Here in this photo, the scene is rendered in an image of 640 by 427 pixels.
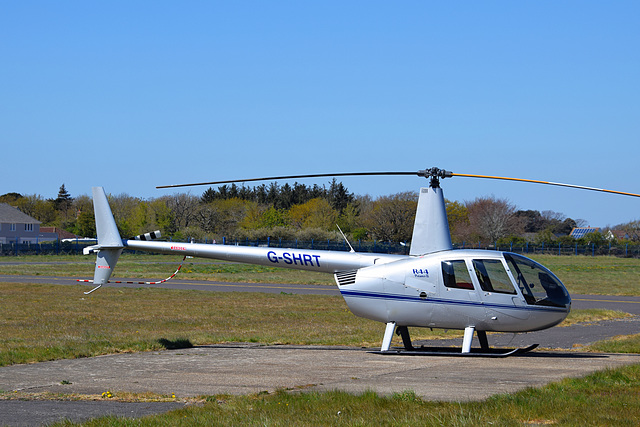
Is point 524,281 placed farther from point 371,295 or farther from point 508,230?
point 508,230

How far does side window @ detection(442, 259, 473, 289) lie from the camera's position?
14.1 meters

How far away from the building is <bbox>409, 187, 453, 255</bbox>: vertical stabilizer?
109 m

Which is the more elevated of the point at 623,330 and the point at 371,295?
the point at 371,295

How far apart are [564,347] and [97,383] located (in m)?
10.6

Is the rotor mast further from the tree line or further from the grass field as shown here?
the tree line

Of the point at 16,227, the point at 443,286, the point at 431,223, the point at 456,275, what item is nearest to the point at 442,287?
the point at 443,286

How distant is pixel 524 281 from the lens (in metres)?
13.9

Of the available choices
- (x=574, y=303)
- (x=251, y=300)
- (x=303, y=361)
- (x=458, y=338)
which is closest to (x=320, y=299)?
(x=251, y=300)

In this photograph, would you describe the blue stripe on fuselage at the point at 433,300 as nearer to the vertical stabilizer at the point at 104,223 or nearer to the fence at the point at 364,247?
the vertical stabilizer at the point at 104,223

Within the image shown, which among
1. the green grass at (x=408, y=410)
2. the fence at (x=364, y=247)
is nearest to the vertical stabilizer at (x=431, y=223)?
the green grass at (x=408, y=410)

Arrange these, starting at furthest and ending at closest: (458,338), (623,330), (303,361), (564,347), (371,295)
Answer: (623,330)
(458,338)
(564,347)
(371,295)
(303,361)

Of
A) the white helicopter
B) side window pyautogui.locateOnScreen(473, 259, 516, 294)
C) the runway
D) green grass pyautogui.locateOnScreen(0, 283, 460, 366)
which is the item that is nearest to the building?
green grass pyautogui.locateOnScreen(0, 283, 460, 366)

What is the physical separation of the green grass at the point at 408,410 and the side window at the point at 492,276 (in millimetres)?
4001

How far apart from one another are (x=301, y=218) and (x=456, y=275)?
9397 cm
